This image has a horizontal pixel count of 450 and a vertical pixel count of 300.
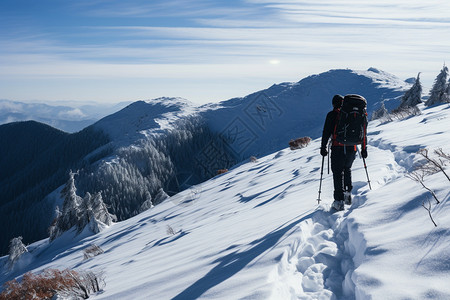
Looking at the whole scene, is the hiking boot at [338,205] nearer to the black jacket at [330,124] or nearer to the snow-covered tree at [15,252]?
the black jacket at [330,124]

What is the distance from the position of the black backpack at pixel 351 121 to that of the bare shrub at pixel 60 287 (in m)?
5.51

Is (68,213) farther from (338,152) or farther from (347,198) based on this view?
(338,152)

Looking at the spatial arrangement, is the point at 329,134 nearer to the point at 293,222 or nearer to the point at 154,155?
the point at 293,222

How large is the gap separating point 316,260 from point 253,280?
1140mm

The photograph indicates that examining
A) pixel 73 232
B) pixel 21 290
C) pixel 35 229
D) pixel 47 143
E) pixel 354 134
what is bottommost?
pixel 35 229

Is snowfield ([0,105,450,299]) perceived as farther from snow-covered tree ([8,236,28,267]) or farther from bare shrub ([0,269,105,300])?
snow-covered tree ([8,236,28,267])

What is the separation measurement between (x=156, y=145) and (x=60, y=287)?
117274mm

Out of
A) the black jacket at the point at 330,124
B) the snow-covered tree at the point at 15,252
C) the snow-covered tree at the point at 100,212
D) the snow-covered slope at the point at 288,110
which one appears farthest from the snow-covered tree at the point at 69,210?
the snow-covered slope at the point at 288,110

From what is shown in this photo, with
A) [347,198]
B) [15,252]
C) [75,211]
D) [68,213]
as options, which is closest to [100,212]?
[75,211]

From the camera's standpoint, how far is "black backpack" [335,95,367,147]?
18.0 ft

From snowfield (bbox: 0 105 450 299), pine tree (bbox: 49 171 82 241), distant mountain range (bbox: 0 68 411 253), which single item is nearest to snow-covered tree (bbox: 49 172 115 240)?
pine tree (bbox: 49 171 82 241)

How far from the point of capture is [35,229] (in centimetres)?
9269

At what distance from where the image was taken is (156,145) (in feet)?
393

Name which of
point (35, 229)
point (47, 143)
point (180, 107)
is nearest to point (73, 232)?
point (35, 229)
